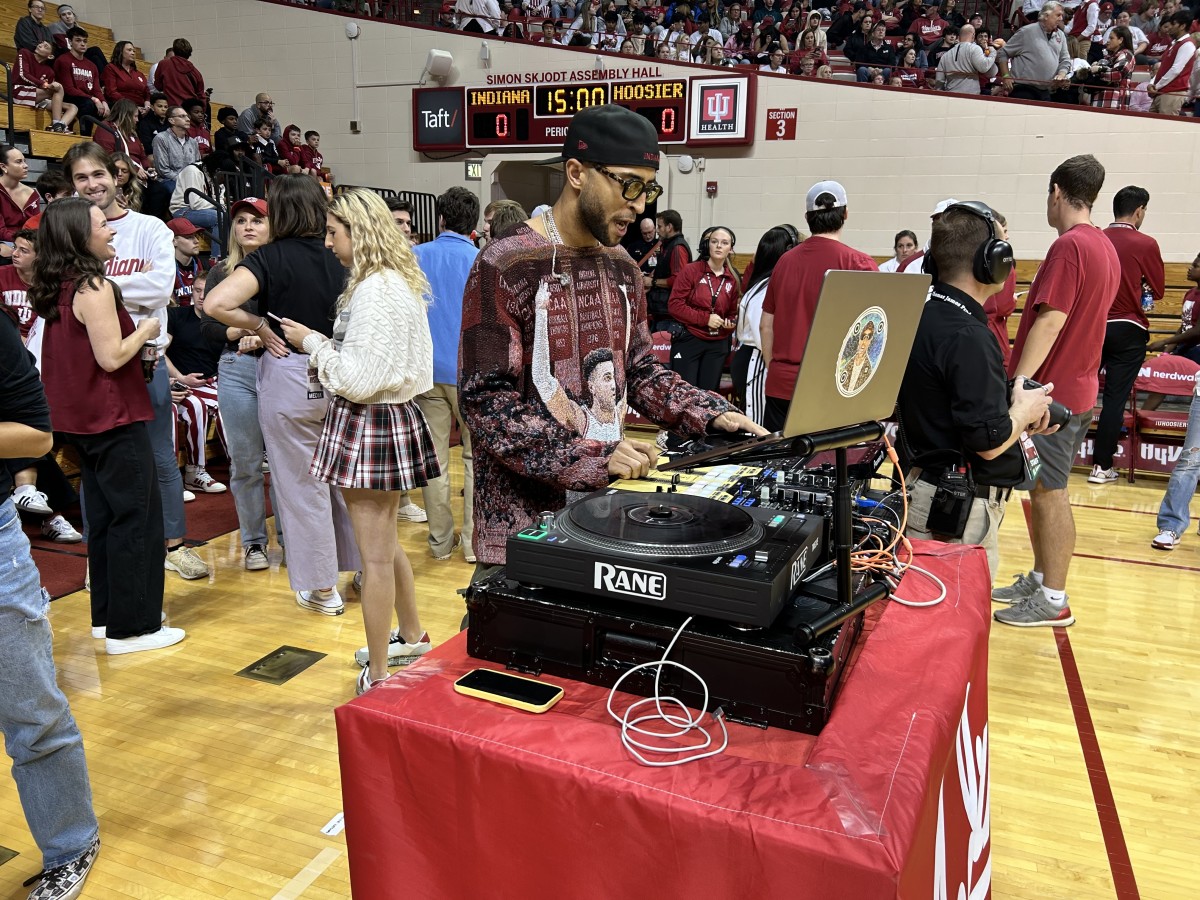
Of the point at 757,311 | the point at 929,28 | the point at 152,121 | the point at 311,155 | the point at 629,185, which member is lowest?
the point at 757,311

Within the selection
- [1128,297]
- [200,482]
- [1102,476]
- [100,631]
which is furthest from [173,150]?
[1102,476]

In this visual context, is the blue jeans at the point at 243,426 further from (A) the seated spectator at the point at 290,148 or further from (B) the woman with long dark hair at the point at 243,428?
(A) the seated spectator at the point at 290,148

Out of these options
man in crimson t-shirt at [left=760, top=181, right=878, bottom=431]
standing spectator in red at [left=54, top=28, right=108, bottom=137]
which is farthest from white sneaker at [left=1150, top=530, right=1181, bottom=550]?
standing spectator in red at [left=54, top=28, right=108, bottom=137]

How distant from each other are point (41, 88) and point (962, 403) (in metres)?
10.6

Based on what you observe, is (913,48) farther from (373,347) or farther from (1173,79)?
(373,347)

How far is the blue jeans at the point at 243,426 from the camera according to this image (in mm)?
3867

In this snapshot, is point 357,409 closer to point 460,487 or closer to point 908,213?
point 460,487

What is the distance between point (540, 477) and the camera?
1.49 metres

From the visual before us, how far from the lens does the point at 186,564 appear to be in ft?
12.8

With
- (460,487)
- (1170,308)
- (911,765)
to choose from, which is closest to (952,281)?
(911,765)

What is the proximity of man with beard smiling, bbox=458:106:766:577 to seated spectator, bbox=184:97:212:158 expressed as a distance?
983 cm

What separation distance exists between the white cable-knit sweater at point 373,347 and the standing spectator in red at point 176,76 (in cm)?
1021

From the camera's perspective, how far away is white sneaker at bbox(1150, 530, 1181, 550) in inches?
175

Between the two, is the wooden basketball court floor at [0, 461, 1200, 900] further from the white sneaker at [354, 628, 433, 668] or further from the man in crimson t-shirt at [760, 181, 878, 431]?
the man in crimson t-shirt at [760, 181, 878, 431]
